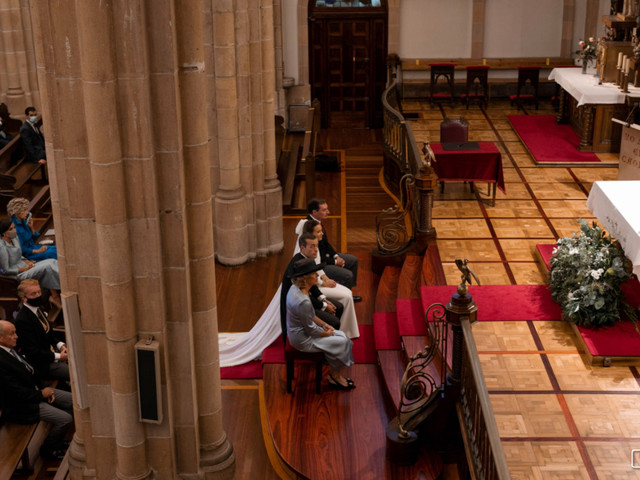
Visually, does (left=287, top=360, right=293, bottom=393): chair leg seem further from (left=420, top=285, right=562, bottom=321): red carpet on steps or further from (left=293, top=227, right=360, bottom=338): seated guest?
(left=420, top=285, right=562, bottom=321): red carpet on steps

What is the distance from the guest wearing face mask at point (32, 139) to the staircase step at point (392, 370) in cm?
831

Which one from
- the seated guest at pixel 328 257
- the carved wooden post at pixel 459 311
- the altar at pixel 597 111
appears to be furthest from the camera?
the altar at pixel 597 111

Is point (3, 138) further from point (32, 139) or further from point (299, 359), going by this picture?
point (299, 359)

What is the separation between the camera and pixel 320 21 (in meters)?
18.3

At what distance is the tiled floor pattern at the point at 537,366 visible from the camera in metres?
6.85

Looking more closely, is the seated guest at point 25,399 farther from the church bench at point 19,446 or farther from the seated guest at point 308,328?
the seated guest at point 308,328

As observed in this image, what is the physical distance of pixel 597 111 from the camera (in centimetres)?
1409

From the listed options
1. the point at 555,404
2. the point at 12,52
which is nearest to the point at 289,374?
the point at 555,404

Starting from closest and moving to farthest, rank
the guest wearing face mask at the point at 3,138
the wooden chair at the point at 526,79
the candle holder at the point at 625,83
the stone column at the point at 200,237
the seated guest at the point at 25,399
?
the stone column at the point at 200,237 → the seated guest at the point at 25,399 → the candle holder at the point at 625,83 → the guest wearing face mask at the point at 3,138 → the wooden chair at the point at 526,79

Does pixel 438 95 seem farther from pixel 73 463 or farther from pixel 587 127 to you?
pixel 73 463

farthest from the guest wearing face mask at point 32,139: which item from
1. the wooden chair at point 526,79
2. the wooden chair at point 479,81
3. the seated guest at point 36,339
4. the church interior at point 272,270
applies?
the wooden chair at point 526,79

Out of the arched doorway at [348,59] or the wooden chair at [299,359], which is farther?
the arched doorway at [348,59]

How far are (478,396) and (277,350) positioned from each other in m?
3.22

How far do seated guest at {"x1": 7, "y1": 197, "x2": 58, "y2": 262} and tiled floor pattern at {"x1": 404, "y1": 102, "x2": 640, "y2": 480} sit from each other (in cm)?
511
